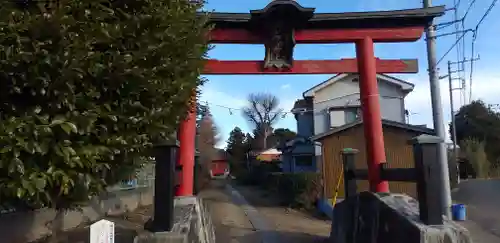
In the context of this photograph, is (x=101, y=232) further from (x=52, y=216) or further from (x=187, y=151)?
(x=52, y=216)

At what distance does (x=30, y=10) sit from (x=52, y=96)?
0.87 meters

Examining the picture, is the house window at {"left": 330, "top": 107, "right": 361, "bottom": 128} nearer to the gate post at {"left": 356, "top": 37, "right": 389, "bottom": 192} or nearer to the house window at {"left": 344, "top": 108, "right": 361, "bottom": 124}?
the house window at {"left": 344, "top": 108, "right": 361, "bottom": 124}

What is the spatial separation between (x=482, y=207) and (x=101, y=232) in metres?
17.3

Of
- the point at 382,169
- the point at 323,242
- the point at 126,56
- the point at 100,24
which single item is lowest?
the point at 323,242

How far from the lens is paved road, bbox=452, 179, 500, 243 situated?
12.6m

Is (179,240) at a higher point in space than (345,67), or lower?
lower

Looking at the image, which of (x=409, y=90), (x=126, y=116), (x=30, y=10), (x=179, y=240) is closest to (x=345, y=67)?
(x=179, y=240)

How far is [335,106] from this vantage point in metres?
26.6

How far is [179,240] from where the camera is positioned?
231 inches

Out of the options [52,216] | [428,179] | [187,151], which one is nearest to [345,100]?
[187,151]

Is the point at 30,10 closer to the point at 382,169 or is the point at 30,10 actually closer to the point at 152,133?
the point at 152,133

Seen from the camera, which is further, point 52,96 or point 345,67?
point 345,67

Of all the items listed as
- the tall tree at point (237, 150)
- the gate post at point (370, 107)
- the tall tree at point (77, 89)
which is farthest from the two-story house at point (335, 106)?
the tall tree at point (77, 89)

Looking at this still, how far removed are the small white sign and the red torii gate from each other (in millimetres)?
5015
